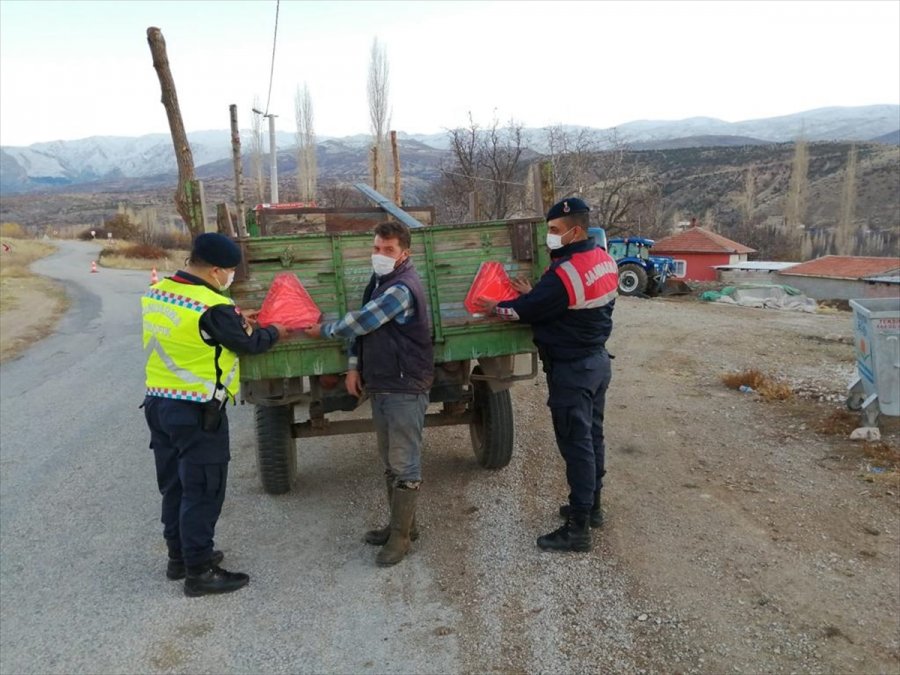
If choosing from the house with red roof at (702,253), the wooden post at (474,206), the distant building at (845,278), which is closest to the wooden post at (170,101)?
the wooden post at (474,206)

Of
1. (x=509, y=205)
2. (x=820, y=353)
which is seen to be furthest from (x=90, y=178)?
(x=820, y=353)

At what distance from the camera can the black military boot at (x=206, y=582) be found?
3.86 meters

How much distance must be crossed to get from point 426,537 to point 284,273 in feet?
6.18

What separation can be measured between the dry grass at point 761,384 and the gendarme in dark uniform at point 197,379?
6.14m

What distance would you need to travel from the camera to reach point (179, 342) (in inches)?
143

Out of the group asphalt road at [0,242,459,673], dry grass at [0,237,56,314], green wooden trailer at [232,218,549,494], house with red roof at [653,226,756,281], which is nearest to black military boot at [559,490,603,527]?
green wooden trailer at [232,218,549,494]

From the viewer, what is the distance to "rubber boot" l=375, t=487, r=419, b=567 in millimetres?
4105

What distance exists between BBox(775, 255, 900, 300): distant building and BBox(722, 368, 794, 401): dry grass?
20.5 m

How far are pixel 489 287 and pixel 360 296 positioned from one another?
813 millimetres

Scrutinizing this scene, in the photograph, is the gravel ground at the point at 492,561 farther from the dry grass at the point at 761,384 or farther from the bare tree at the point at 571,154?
the bare tree at the point at 571,154

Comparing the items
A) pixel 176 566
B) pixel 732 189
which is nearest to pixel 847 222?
pixel 732 189

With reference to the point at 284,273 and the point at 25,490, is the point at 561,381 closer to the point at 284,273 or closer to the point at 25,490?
the point at 284,273

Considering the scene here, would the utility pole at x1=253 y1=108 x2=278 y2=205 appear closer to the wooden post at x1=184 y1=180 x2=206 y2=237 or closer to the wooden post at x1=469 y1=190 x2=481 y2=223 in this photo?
the wooden post at x1=469 y1=190 x2=481 y2=223

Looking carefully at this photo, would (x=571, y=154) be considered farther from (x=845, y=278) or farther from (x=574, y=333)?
(x=574, y=333)
